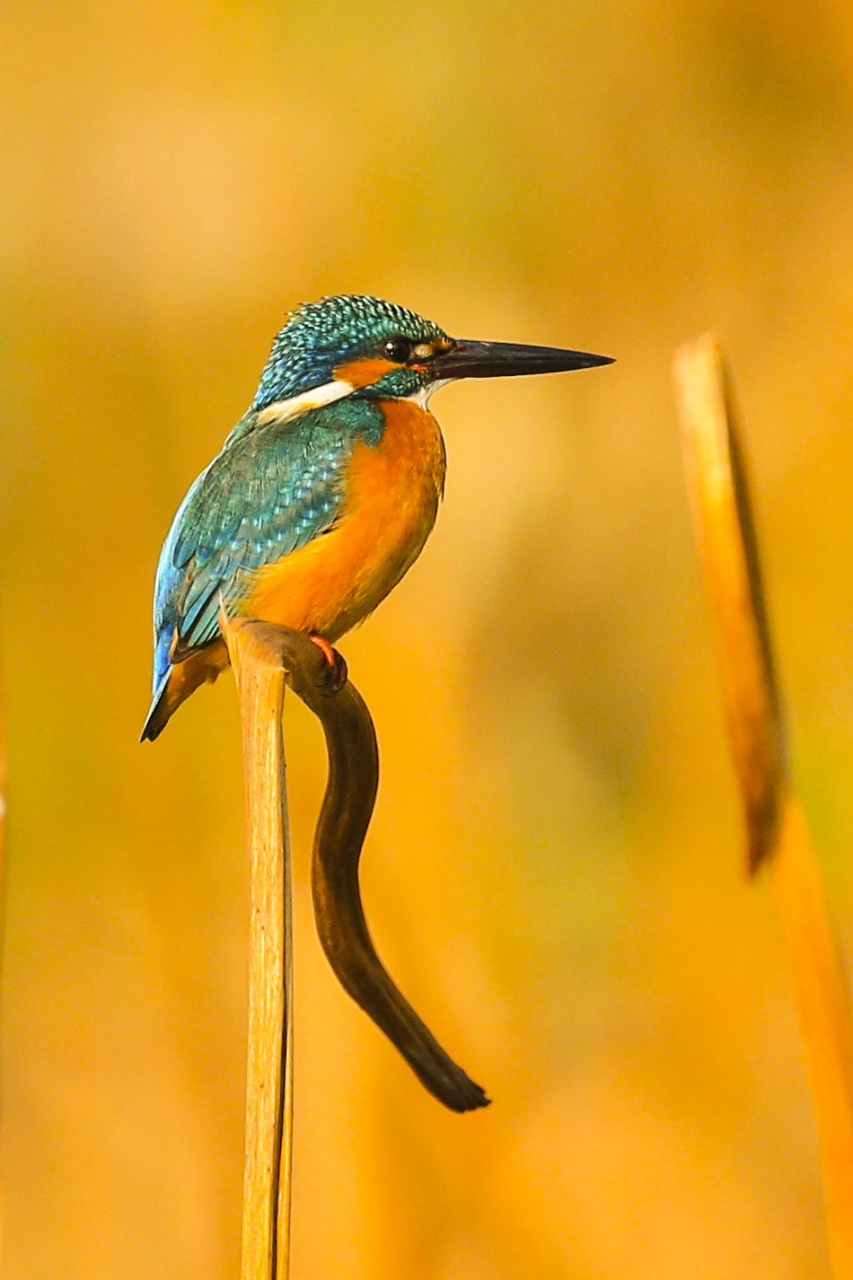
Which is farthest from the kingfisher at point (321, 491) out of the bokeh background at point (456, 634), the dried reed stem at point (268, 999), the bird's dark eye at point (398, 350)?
the dried reed stem at point (268, 999)

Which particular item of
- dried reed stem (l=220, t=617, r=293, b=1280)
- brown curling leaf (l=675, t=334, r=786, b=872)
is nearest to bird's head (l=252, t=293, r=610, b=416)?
brown curling leaf (l=675, t=334, r=786, b=872)

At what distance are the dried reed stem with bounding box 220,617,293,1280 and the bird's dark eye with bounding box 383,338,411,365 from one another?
0.55 m

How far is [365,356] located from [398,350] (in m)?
0.03

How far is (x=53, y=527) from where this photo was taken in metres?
1.38

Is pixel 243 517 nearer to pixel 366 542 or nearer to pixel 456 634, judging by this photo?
pixel 366 542

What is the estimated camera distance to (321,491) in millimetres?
1054

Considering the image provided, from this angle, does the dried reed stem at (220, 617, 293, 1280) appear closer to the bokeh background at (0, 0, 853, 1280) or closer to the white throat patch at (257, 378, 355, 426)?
the white throat patch at (257, 378, 355, 426)

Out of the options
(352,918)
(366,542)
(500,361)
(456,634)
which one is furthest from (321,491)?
(352,918)

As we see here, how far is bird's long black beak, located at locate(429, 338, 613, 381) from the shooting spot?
1002 mm

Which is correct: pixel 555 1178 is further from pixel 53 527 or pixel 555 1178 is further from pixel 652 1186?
pixel 53 527

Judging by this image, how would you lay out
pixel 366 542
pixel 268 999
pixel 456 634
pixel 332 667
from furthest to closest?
pixel 456 634 < pixel 366 542 < pixel 332 667 < pixel 268 999

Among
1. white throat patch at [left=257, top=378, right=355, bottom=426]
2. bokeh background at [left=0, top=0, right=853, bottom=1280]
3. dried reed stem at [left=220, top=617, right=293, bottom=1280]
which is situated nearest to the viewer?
dried reed stem at [left=220, top=617, right=293, bottom=1280]

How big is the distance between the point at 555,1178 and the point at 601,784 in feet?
1.29

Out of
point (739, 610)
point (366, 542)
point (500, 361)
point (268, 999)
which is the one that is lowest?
point (268, 999)
